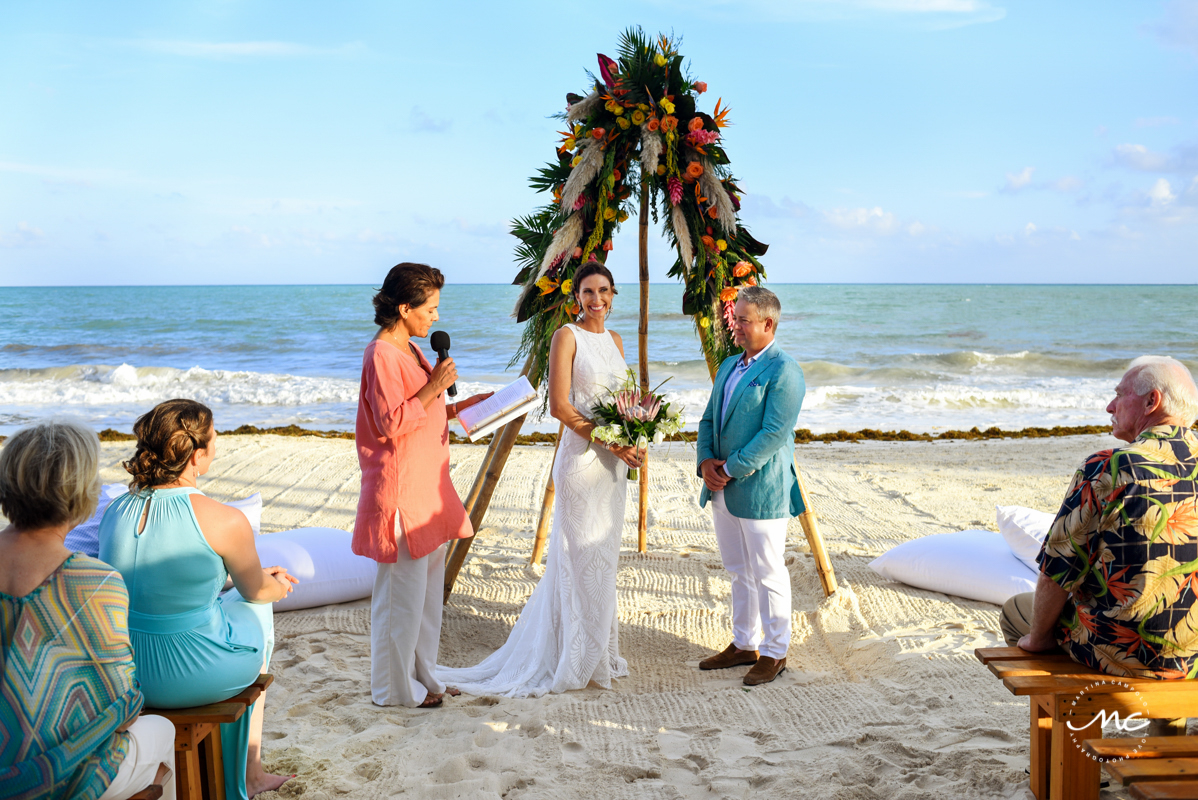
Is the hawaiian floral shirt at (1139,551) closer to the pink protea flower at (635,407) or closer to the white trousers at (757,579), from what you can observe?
the white trousers at (757,579)

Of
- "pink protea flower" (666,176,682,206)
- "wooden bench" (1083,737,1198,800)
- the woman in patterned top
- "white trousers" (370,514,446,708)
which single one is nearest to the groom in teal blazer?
"pink protea flower" (666,176,682,206)

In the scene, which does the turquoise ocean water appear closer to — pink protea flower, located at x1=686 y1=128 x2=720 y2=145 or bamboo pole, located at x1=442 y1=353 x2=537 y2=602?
bamboo pole, located at x1=442 y1=353 x2=537 y2=602

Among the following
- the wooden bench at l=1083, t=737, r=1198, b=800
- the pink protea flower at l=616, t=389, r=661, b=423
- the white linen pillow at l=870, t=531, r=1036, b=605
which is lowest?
the white linen pillow at l=870, t=531, r=1036, b=605

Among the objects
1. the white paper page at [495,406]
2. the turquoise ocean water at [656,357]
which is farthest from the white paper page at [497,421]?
the turquoise ocean water at [656,357]

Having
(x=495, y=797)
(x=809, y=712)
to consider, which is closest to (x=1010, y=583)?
(x=809, y=712)

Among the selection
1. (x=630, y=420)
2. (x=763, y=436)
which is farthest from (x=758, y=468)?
(x=630, y=420)

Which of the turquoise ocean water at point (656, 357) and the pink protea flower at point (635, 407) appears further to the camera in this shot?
the turquoise ocean water at point (656, 357)

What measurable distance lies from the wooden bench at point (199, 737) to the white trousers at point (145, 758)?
63 mm

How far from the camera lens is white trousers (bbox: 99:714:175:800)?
218 centimetres

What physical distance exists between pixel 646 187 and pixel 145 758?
4.07 meters

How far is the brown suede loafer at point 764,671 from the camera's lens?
4.07 metres

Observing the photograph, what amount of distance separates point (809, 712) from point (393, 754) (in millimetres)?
1807

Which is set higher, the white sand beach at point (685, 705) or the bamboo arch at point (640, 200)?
the bamboo arch at point (640, 200)

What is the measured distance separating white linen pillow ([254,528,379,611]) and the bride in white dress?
1367mm
